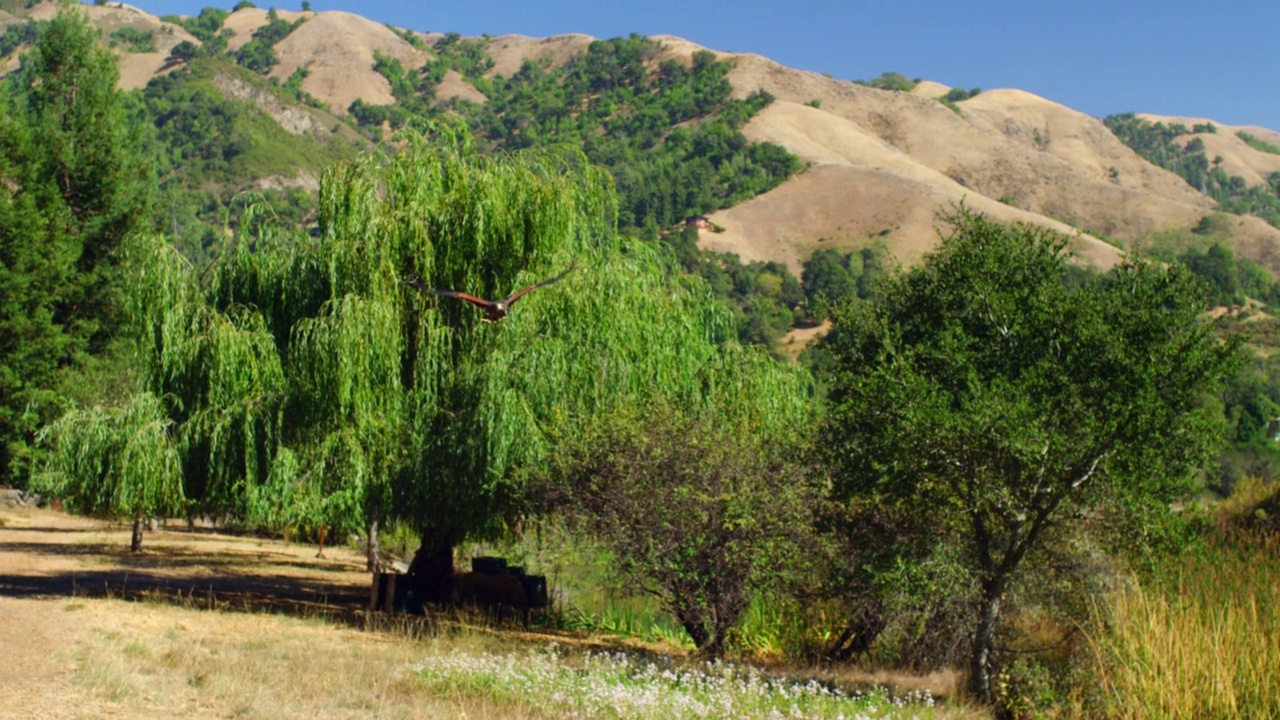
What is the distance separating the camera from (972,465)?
384 inches

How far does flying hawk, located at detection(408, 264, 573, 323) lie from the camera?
13602 mm

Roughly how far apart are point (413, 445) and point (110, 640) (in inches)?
158

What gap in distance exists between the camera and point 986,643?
10.3 m

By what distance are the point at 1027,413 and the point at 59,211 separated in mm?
26708

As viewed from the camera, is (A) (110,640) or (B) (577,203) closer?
(A) (110,640)

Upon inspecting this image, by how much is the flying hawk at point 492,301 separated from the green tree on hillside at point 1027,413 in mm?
4491

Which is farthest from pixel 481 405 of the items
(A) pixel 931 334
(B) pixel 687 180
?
(B) pixel 687 180

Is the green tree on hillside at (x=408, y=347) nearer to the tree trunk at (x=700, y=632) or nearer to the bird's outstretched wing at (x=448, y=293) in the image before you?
the bird's outstretched wing at (x=448, y=293)

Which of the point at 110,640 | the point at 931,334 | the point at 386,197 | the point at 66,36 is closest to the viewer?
the point at 110,640

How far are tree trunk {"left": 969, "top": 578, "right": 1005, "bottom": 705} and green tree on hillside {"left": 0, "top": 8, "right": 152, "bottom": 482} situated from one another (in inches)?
924

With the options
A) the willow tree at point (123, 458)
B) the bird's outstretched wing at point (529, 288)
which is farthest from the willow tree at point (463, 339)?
the willow tree at point (123, 458)

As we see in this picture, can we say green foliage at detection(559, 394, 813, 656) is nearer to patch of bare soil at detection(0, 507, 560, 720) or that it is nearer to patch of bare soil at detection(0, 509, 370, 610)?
patch of bare soil at detection(0, 507, 560, 720)

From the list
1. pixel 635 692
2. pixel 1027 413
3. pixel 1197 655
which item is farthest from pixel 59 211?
pixel 1197 655

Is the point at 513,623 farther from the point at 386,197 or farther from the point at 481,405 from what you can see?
the point at 386,197
